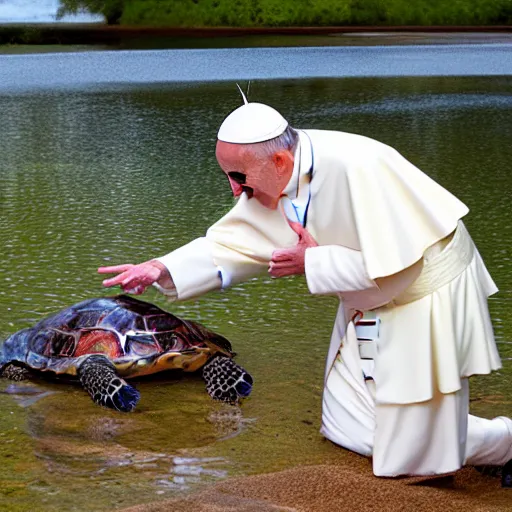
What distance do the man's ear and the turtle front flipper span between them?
1.35 metres

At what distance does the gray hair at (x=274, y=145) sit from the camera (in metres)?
3.98

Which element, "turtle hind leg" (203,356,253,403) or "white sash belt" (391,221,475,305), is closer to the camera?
"white sash belt" (391,221,475,305)

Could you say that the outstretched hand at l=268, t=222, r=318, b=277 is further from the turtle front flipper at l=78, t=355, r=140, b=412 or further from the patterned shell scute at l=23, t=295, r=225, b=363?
the patterned shell scute at l=23, t=295, r=225, b=363

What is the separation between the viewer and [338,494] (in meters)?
3.95

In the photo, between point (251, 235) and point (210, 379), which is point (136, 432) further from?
point (251, 235)

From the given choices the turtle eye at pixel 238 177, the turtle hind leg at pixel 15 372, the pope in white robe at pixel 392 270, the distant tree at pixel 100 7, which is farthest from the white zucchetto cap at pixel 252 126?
the distant tree at pixel 100 7

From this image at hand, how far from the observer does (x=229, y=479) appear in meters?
4.13

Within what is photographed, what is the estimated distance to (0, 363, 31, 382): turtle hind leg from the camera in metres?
5.40

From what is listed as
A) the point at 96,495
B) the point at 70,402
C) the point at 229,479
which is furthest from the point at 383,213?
the point at 70,402

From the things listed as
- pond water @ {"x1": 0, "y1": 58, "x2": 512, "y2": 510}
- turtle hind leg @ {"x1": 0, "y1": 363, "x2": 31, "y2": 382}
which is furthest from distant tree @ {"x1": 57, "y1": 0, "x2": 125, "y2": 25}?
turtle hind leg @ {"x1": 0, "y1": 363, "x2": 31, "y2": 382}

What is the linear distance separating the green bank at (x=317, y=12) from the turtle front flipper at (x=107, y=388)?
32.1 metres

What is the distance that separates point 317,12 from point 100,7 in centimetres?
657

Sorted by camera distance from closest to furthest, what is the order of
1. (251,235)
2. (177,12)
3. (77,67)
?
(251,235), (77,67), (177,12)

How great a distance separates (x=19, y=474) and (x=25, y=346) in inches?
47.9
